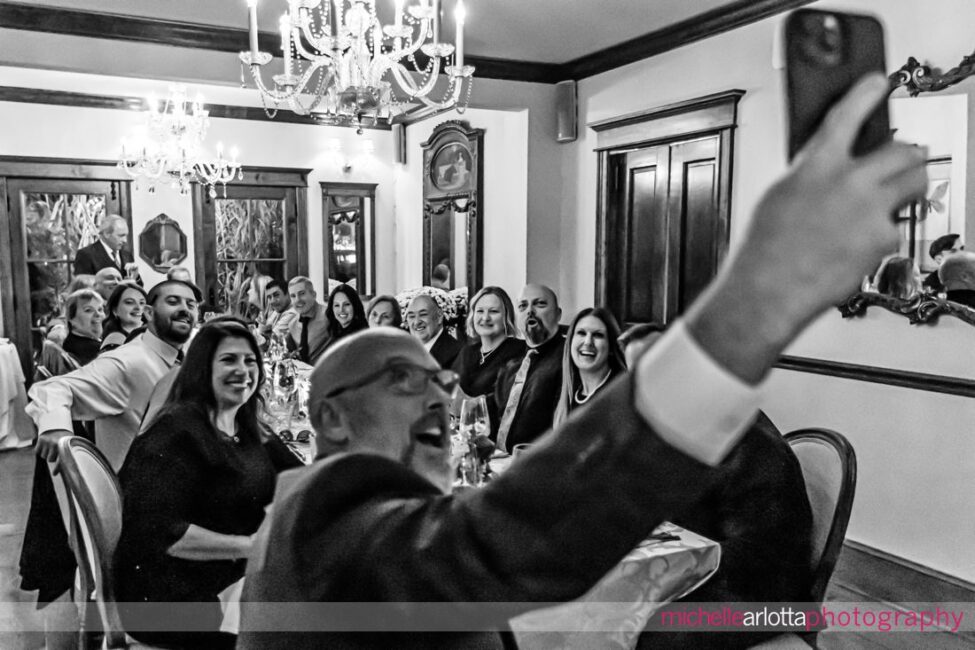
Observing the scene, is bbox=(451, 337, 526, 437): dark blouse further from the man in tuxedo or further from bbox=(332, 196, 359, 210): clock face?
bbox=(332, 196, 359, 210): clock face

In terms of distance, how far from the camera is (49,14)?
161 inches

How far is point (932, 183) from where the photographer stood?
318cm

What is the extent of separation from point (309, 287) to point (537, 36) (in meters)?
2.42

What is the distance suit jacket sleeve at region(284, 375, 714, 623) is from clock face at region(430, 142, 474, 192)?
19.9 feet

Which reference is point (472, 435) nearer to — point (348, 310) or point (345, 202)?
point (348, 310)

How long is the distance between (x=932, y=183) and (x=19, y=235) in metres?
7.17

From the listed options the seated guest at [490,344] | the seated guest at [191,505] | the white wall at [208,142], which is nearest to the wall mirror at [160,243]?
the white wall at [208,142]

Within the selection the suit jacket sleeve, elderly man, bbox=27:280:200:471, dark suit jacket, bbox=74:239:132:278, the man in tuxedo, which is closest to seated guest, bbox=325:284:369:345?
elderly man, bbox=27:280:200:471

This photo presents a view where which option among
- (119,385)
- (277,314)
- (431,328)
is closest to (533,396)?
(431,328)

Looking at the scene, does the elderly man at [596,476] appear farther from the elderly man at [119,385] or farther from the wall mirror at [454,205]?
the wall mirror at [454,205]

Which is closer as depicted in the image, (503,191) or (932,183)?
(932,183)

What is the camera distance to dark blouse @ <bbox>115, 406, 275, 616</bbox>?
193 centimetres

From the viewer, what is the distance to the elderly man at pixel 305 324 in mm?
5613

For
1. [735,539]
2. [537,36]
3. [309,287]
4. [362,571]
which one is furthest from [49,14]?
[362,571]
